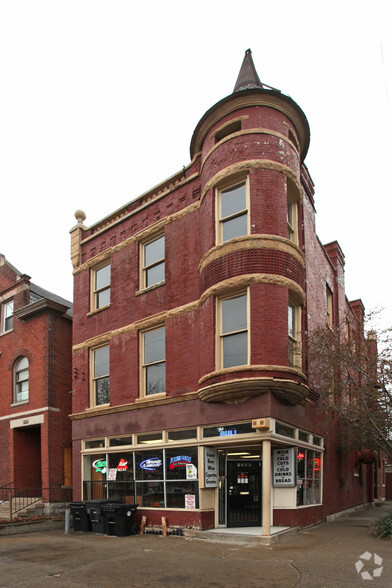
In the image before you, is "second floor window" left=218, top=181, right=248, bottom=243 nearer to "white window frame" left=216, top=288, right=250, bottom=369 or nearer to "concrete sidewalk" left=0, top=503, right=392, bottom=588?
"white window frame" left=216, top=288, right=250, bottom=369

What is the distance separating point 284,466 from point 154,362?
5448mm

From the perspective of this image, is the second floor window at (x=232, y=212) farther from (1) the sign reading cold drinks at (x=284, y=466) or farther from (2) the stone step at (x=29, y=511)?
(2) the stone step at (x=29, y=511)

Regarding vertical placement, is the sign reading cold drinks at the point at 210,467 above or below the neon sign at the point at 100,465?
above

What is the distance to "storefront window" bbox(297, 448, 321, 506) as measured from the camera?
15156 millimetres

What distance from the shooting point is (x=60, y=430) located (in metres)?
21.3

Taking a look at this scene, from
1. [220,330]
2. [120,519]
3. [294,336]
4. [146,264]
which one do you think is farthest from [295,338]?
[120,519]

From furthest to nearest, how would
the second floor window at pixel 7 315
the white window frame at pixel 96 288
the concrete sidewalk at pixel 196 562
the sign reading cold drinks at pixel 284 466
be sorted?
1. the second floor window at pixel 7 315
2. the white window frame at pixel 96 288
3. the sign reading cold drinks at pixel 284 466
4. the concrete sidewalk at pixel 196 562

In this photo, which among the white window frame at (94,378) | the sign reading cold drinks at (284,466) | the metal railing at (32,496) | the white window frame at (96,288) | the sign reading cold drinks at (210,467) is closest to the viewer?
the sign reading cold drinks at (284,466)

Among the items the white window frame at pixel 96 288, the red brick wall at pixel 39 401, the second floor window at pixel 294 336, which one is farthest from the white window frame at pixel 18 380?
the second floor window at pixel 294 336

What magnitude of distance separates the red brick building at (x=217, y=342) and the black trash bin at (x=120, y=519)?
2.40 feet

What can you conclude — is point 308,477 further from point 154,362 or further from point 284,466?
point 154,362

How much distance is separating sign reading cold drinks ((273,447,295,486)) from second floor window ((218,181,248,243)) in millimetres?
6433

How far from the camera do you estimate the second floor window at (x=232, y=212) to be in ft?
49.5

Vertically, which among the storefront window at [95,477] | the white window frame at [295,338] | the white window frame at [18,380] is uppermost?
the white window frame at [295,338]
